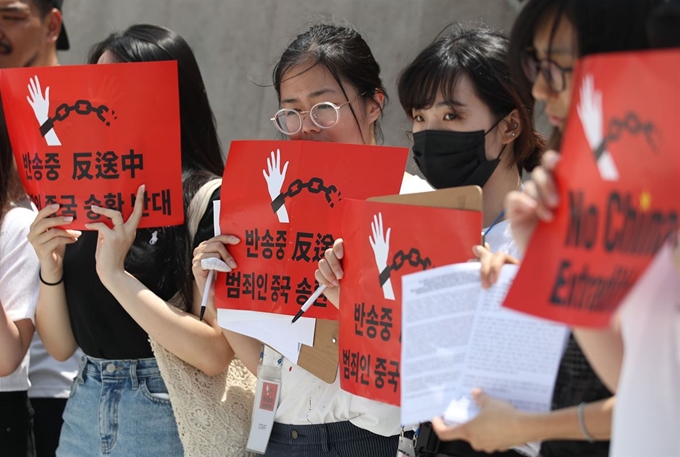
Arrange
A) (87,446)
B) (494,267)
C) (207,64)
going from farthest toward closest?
(207,64) < (87,446) < (494,267)

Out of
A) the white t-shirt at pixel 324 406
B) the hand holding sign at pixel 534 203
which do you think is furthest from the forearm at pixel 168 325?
the hand holding sign at pixel 534 203

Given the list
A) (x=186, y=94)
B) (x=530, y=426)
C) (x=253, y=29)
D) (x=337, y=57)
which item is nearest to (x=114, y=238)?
(x=186, y=94)

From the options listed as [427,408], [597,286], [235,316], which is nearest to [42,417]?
[235,316]

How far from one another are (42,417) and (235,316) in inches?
50.1

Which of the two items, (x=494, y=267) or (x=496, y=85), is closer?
(x=494, y=267)

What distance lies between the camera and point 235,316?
8.34ft

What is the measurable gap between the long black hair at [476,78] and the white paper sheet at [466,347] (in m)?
0.69

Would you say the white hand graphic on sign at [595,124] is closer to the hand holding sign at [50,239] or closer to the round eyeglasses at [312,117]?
the round eyeglasses at [312,117]

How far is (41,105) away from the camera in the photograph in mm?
2582

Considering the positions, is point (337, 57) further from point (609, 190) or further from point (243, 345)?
point (609, 190)

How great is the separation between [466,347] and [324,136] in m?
0.97

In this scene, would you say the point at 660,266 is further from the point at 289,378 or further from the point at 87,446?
the point at 87,446

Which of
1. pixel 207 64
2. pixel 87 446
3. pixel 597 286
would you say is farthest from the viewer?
pixel 207 64

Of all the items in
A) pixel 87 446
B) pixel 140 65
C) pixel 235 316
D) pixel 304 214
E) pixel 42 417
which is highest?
pixel 140 65
